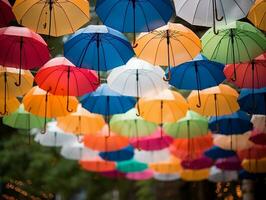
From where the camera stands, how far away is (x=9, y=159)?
1092 centimetres

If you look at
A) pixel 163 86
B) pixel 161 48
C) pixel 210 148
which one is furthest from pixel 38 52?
pixel 210 148

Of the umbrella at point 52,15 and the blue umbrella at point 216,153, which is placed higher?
the umbrella at point 52,15

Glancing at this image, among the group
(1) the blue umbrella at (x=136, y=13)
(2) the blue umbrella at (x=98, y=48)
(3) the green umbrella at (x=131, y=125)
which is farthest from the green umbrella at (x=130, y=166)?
(1) the blue umbrella at (x=136, y=13)

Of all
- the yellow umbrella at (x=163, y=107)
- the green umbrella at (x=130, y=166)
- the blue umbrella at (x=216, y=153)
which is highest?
the yellow umbrella at (x=163, y=107)

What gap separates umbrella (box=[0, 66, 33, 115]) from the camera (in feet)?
20.3

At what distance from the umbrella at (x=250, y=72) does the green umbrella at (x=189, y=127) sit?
187 cm

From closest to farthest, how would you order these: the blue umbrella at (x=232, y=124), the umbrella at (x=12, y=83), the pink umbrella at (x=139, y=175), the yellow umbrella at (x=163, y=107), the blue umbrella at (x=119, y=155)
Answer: the umbrella at (x=12, y=83), the yellow umbrella at (x=163, y=107), the blue umbrella at (x=232, y=124), the blue umbrella at (x=119, y=155), the pink umbrella at (x=139, y=175)

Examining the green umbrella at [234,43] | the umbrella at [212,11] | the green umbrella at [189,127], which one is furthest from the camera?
the green umbrella at [189,127]

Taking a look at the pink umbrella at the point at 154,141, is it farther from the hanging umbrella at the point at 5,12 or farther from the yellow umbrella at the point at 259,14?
the hanging umbrella at the point at 5,12

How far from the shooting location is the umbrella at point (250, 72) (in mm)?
5887

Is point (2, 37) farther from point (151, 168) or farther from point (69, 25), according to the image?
point (151, 168)

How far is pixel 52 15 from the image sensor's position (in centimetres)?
516

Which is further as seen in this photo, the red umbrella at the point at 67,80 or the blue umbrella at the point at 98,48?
the red umbrella at the point at 67,80

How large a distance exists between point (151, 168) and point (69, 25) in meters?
5.50
